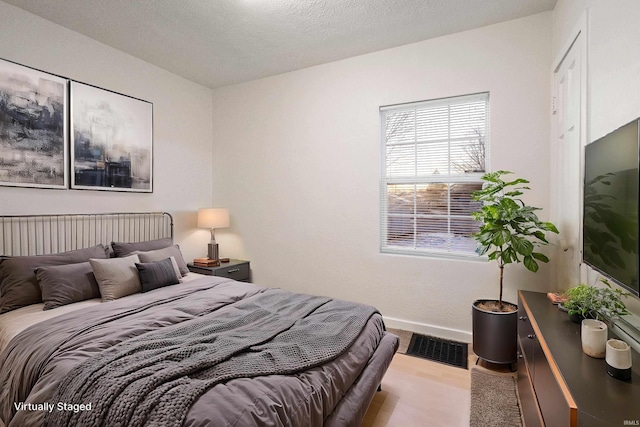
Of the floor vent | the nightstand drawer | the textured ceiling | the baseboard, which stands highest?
the textured ceiling

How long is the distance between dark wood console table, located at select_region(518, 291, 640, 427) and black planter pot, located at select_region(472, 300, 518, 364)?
50cm

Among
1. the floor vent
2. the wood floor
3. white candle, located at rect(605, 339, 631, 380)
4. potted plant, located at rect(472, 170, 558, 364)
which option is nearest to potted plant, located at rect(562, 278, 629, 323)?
white candle, located at rect(605, 339, 631, 380)

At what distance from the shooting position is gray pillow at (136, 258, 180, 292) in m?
2.66

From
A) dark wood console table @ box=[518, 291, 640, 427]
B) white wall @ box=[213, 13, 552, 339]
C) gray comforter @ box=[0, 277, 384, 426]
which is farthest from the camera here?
white wall @ box=[213, 13, 552, 339]

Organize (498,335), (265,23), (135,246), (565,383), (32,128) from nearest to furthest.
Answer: (565,383), (498,335), (32,128), (265,23), (135,246)

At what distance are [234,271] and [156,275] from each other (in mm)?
1297

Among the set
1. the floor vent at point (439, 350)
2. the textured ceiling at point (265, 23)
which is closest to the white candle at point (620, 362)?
the floor vent at point (439, 350)

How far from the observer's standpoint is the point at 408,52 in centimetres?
320

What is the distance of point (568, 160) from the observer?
2.30 m

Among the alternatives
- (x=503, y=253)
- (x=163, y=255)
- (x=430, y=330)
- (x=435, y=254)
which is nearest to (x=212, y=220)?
(x=163, y=255)

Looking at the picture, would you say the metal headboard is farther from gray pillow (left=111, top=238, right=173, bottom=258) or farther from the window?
the window

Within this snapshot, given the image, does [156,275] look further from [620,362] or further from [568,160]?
[568,160]

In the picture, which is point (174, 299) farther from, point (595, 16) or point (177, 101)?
point (595, 16)

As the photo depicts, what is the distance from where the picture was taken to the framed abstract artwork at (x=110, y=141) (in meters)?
2.96
